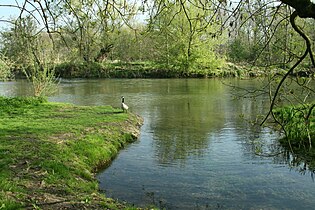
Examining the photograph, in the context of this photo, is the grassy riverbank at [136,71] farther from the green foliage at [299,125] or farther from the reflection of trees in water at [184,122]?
the green foliage at [299,125]

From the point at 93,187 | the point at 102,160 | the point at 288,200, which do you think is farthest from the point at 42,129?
the point at 288,200

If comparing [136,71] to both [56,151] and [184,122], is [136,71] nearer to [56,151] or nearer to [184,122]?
[184,122]

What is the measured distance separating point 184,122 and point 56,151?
8170mm

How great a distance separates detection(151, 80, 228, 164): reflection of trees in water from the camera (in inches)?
472

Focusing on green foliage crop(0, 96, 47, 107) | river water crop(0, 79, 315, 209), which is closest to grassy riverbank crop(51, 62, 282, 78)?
river water crop(0, 79, 315, 209)

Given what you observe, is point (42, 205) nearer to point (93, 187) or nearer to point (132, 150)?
point (93, 187)

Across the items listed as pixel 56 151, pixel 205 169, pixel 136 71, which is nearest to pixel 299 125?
pixel 205 169

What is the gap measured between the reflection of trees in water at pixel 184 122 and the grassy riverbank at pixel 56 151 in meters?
1.21

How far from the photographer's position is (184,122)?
16734 mm

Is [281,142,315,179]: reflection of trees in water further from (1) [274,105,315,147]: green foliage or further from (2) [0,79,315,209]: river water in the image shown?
(1) [274,105,315,147]: green foliage

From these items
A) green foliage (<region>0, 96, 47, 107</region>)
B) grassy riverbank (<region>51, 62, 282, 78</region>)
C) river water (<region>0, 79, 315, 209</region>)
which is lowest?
river water (<region>0, 79, 315, 209</region>)

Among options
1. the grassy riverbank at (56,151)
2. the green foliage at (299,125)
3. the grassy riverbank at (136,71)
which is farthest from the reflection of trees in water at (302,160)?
the grassy riverbank at (136,71)

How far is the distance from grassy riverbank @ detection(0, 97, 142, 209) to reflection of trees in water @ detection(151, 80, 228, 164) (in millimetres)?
1211

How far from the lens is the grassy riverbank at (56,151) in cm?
639
